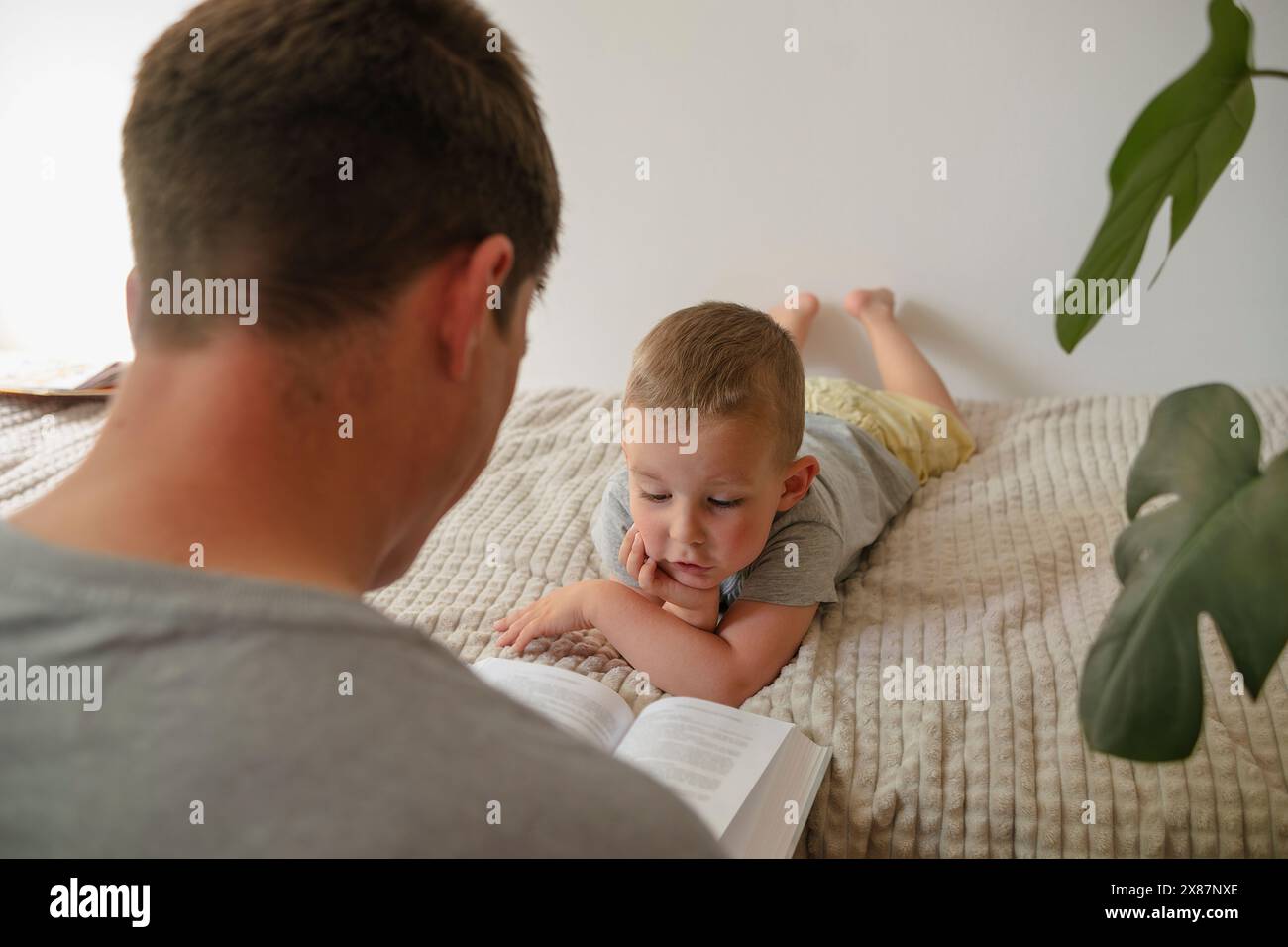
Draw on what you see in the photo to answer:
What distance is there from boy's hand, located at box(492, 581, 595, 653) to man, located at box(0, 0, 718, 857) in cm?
53

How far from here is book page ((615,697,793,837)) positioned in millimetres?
891

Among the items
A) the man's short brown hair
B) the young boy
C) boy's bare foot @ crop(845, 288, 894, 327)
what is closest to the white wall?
boy's bare foot @ crop(845, 288, 894, 327)

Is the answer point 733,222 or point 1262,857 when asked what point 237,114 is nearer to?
point 1262,857

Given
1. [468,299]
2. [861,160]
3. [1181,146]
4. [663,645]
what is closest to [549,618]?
[663,645]

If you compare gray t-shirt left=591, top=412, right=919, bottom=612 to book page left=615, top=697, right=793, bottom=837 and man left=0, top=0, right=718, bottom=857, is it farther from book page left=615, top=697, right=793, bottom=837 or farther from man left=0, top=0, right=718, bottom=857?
man left=0, top=0, right=718, bottom=857

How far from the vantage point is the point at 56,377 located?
1.94m

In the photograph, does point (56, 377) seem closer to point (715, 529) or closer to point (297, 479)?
point (715, 529)

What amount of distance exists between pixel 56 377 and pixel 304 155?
164 cm

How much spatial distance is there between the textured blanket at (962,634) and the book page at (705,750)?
0.27 ft

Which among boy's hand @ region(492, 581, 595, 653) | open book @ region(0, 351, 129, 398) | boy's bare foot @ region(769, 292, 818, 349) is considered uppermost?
boy's bare foot @ region(769, 292, 818, 349)

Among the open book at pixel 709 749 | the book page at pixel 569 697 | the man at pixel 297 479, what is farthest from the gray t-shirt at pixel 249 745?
the book page at pixel 569 697

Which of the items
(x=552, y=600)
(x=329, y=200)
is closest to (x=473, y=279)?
(x=329, y=200)

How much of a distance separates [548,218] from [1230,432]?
406 mm

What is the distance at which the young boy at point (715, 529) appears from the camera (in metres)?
1.13
